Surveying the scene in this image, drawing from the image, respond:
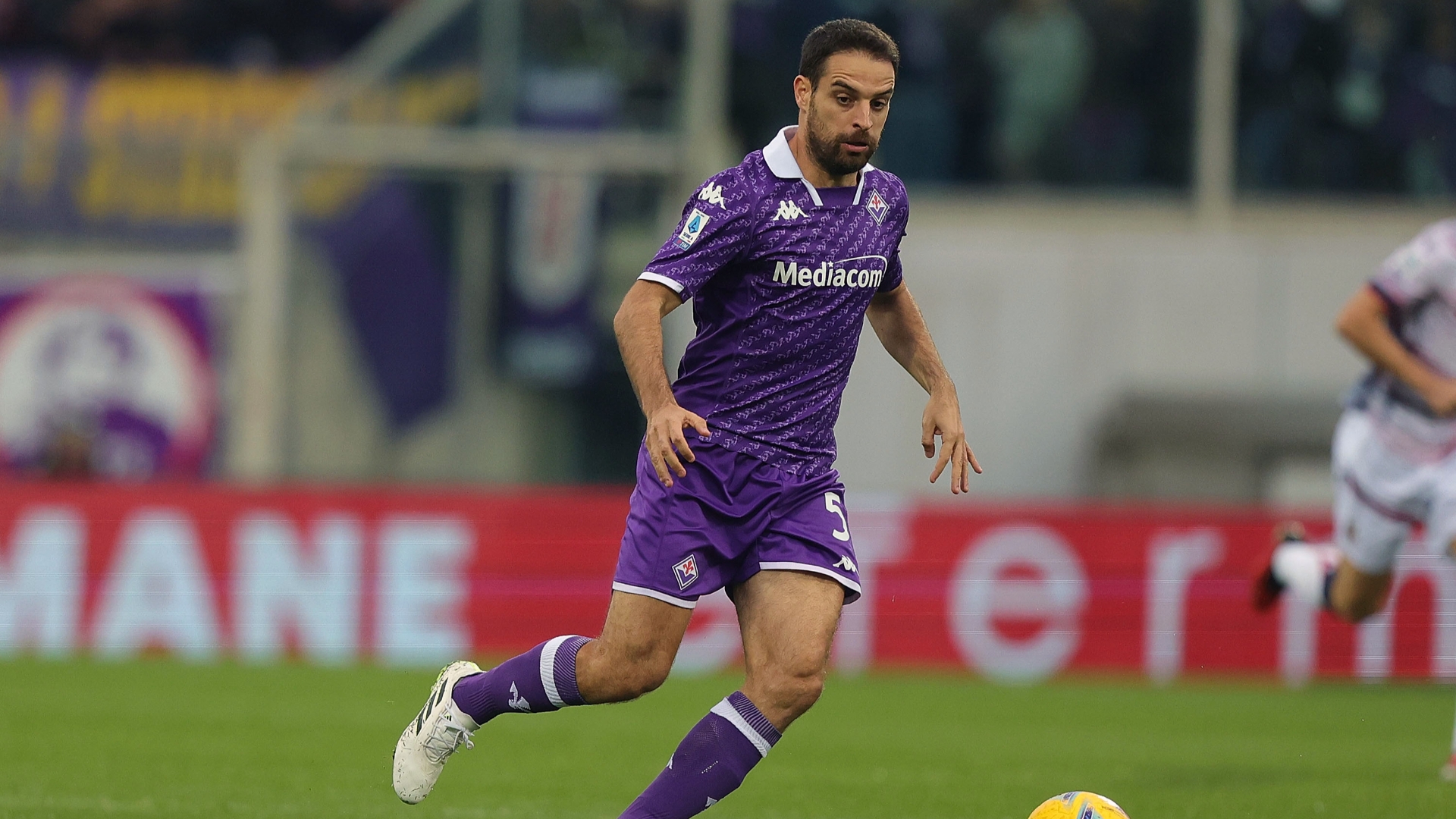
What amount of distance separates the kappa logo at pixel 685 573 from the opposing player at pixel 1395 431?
3688 millimetres

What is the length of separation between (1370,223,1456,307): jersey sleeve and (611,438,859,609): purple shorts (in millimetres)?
3519

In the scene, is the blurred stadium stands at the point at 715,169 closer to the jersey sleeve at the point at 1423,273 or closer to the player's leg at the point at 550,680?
the jersey sleeve at the point at 1423,273

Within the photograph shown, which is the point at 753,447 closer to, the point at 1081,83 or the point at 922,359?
the point at 922,359

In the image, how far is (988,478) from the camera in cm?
1652

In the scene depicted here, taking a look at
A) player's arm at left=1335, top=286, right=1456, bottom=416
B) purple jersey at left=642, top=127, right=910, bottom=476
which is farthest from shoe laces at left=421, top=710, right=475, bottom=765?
player's arm at left=1335, top=286, right=1456, bottom=416

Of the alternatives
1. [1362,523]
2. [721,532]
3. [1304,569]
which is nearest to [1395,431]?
[1362,523]

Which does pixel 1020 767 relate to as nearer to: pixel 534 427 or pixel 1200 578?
pixel 1200 578

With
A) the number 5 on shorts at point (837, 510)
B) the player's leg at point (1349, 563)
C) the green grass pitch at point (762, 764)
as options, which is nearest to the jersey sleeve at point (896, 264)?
the number 5 on shorts at point (837, 510)

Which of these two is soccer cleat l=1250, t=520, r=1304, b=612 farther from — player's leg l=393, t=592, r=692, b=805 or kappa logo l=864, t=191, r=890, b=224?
player's leg l=393, t=592, r=692, b=805

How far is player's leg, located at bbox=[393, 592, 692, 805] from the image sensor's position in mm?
5195

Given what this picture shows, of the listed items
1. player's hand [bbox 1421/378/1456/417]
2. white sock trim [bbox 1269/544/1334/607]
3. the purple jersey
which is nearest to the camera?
the purple jersey

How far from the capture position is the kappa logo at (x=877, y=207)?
545 centimetres

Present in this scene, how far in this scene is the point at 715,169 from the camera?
52.5ft

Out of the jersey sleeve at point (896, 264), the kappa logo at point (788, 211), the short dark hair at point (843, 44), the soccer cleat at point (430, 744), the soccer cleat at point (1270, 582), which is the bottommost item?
the soccer cleat at point (1270, 582)
